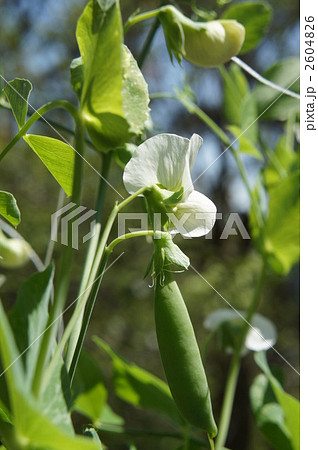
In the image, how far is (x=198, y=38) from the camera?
27cm

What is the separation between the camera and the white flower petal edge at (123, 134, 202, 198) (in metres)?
0.25

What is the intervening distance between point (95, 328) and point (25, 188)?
749 mm

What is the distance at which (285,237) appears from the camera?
448 mm

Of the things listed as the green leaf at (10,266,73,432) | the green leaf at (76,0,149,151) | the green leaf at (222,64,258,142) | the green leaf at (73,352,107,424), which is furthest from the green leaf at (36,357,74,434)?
the green leaf at (222,64,258,142)

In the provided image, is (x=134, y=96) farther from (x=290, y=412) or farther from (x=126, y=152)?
(x=290, y=412)

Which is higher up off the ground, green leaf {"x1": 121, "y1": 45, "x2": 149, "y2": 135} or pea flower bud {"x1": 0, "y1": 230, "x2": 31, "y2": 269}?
green leaf {"x1": 121, "y1": 45, "x2": 149, "y2": 135}

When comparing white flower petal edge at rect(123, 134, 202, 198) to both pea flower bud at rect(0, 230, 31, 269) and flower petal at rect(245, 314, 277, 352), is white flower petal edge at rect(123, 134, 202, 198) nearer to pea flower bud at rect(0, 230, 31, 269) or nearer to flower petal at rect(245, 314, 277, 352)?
pea flower bud at rect(0, 230, 31, 269)

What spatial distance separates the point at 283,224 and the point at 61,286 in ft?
0.92

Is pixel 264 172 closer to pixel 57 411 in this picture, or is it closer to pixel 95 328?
pixel 57 411

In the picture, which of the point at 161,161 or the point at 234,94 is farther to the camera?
the point at 234,94

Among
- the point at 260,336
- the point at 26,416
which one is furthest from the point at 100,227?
the point at 260,336

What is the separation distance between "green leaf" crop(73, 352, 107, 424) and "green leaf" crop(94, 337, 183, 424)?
0.01m

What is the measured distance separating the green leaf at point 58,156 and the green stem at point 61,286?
0.04 ft

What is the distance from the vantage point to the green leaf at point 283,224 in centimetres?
43
